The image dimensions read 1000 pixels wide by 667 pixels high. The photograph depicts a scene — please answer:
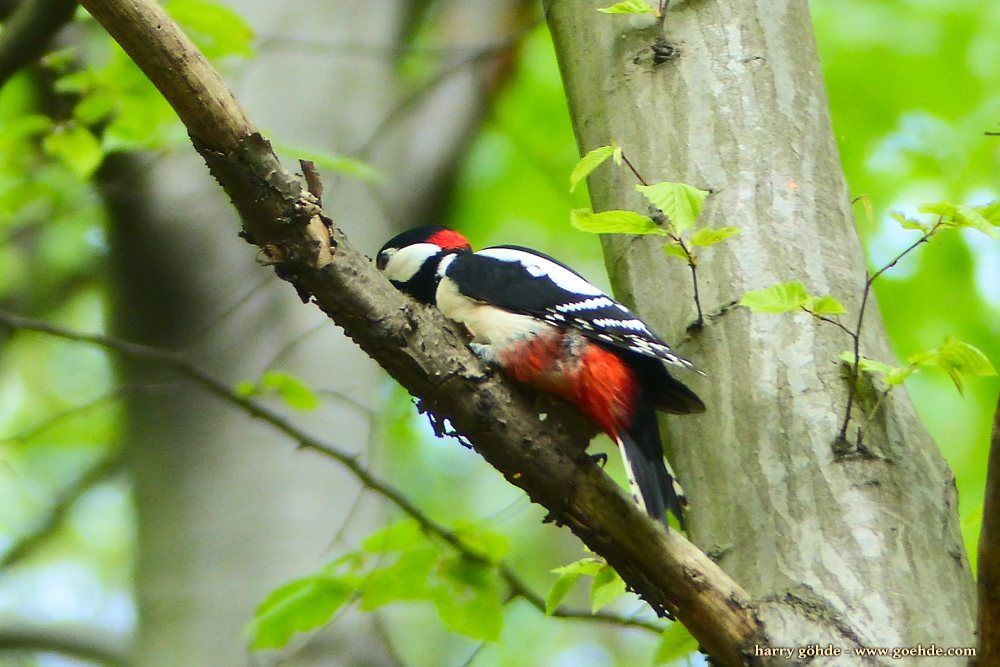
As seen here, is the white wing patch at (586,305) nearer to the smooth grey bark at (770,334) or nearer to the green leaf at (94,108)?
the smooth grey bark at (770,334)

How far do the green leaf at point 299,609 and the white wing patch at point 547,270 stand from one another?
979 mm

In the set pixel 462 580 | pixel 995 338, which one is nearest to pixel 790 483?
pixel 462 580

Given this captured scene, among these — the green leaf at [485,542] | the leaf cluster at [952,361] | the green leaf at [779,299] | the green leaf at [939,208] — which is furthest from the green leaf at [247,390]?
the green leaf at [939,208]

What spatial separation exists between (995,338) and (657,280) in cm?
345

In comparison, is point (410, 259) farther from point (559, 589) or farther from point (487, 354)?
point (559, 589)

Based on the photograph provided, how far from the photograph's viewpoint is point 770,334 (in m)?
2.25

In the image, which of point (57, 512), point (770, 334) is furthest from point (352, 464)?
point (57, 512)

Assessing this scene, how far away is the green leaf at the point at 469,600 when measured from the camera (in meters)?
2.67

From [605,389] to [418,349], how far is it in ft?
1.78

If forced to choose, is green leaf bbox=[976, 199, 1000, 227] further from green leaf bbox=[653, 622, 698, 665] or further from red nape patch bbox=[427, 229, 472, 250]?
red nape patch bbox=[427, 229, 472, 250]

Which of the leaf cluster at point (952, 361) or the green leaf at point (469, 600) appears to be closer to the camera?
the leaf cluster at point (952, 361)

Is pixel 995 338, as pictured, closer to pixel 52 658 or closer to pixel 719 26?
pixel 719 26

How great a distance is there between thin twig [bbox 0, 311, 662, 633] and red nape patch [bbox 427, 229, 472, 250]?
75 cm

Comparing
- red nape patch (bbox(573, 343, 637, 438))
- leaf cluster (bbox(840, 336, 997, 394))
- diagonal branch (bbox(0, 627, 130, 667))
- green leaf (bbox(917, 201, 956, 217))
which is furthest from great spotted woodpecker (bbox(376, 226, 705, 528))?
diagonal branch (bbox(0, 627, 130, 667))
